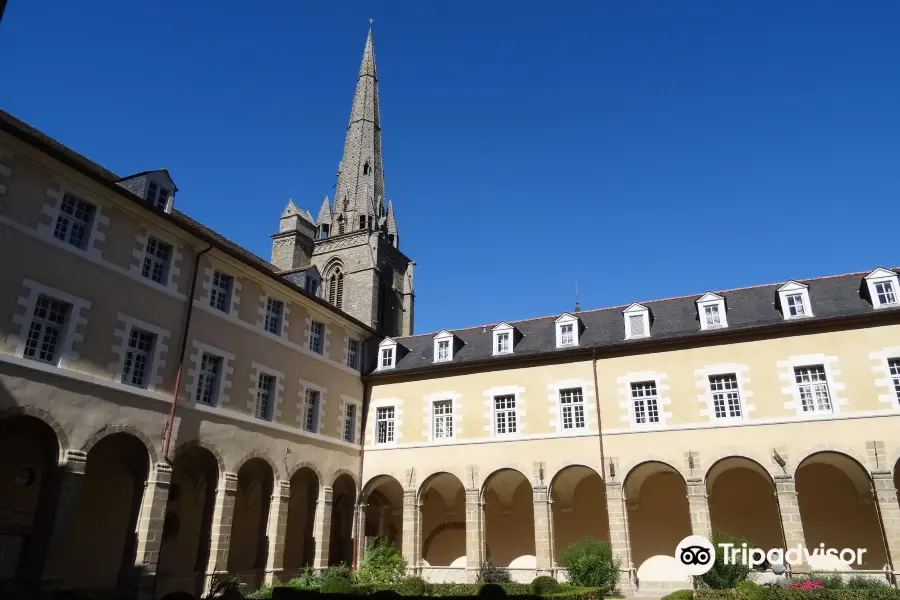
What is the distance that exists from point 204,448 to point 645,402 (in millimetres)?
15268

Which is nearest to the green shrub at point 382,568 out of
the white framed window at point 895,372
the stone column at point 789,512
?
the stone column at point 789,512

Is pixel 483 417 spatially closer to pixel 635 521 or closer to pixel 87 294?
pixel 635 521

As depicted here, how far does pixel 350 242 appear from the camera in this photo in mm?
43906

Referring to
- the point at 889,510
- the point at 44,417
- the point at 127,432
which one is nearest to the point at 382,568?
the point at 127,432

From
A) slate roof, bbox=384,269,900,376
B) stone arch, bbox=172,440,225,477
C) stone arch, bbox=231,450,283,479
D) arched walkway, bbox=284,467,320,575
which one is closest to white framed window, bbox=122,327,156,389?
stone arch, bbox=172,440,225,477

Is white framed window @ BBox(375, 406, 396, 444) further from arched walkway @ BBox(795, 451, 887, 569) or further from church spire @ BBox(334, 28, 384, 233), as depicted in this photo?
church spire @ BBox(334, 28, 384, 233)

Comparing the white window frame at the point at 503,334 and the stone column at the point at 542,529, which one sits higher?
the white window frame at the point at 503,334

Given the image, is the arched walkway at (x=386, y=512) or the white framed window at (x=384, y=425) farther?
the arched walkway at (x=386, y=512)

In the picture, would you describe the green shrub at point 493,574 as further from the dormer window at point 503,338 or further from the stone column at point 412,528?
the dormer window at point 503,338

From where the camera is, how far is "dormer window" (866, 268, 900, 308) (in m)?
21.4

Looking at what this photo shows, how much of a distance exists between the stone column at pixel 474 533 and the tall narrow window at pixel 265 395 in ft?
27.2

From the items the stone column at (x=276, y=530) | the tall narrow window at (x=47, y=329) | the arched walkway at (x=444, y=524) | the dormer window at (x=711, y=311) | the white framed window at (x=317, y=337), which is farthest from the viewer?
the arched walkway at (x=444, y=524)

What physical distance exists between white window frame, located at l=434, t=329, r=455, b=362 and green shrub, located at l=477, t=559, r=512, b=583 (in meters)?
8.57

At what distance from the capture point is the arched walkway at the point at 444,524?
90.8 feet
